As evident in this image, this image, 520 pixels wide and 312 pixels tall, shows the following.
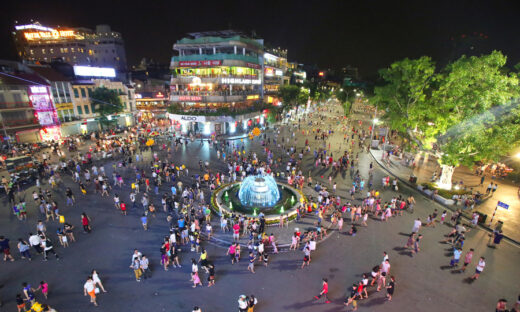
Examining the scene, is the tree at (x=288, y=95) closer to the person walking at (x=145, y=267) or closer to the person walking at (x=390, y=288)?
the person walking at (x=390, y=288)

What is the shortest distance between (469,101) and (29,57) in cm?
11859

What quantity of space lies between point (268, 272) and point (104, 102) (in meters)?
45.9

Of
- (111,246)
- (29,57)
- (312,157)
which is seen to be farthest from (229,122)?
(29,57)

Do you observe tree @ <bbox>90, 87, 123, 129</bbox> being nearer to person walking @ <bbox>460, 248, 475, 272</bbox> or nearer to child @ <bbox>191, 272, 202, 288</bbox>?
child @ <bbox>191, 272, 202, 288</bbox>

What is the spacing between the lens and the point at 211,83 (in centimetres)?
4644

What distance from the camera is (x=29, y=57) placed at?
8431cm

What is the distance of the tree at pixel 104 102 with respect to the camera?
4469cm

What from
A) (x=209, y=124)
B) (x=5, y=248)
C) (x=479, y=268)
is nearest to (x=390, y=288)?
(x=479, y=268)

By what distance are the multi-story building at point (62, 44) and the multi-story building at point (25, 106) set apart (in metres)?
48.8

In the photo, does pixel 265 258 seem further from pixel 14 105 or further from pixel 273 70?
pixel 273 70

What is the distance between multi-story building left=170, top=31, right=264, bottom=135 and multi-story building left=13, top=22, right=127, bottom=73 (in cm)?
4725

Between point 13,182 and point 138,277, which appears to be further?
point 13,182

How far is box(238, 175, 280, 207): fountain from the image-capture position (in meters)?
18.7

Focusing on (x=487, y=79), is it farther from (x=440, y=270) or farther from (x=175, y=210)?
(x=175, y=210)
